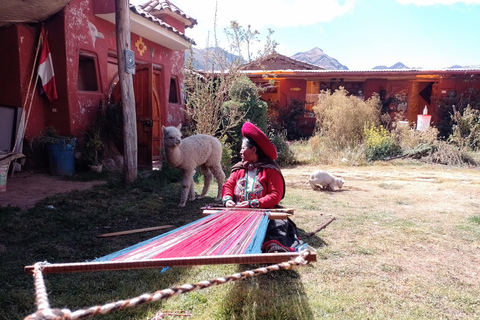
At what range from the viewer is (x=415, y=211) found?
5.21 m

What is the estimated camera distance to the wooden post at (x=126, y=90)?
5.96 m

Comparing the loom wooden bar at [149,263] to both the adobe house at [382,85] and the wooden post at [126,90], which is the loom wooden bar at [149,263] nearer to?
the wooden post at [126,90]

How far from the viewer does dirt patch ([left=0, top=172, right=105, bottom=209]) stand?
4842mm

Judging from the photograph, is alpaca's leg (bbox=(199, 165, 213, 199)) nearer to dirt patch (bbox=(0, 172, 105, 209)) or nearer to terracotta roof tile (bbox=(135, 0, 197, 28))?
dirt patch (bbox=(0, 172, 105, 209))

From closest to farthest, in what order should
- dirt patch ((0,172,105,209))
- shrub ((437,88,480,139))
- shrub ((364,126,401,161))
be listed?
1. dirt patch ((0,172,105,209))
2. shrub ((364,126,401,161))
3. shrub ((437,88,480,139))

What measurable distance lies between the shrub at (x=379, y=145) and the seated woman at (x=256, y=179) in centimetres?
836

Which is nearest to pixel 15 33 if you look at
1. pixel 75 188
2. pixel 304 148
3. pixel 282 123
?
pixel 75 188

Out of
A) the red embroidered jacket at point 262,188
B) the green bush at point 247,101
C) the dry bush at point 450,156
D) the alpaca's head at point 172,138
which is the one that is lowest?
the dry bush at point 450,156

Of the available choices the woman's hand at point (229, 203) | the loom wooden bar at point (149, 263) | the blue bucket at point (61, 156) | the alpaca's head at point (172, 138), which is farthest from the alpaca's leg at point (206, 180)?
the loom wooden bar at point (149, 263)

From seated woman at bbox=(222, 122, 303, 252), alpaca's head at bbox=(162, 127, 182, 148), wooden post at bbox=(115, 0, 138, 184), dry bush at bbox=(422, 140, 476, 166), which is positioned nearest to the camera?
seated woman at bbox=(222, 122, 303, 252)

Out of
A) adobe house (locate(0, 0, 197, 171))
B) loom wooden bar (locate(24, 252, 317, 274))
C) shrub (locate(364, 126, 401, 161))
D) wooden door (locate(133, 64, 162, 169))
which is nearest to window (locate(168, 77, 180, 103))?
adobe house (locate(0, 0, 197, 171))

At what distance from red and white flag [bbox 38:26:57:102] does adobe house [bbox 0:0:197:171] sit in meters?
0.11

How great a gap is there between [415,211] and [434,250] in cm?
173

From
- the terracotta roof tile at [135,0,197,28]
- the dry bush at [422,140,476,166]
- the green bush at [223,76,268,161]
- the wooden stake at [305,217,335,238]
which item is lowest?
the wooden stake at [305,217,335,238]
